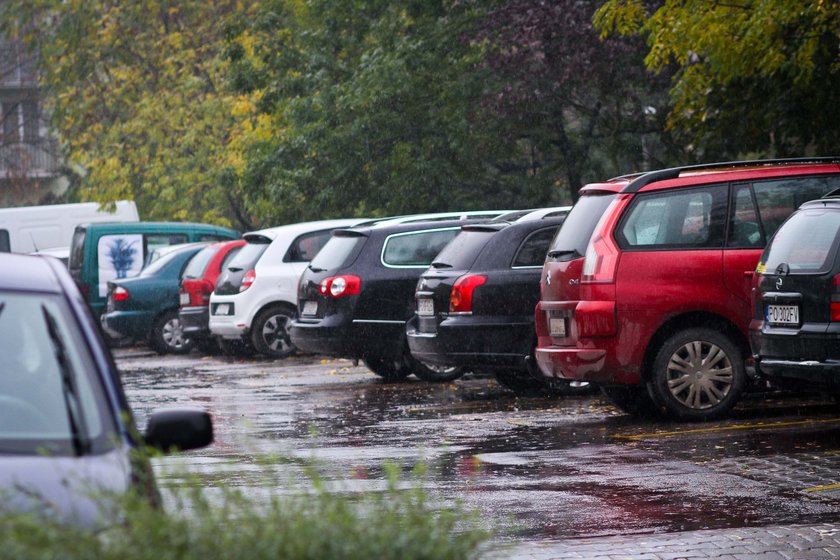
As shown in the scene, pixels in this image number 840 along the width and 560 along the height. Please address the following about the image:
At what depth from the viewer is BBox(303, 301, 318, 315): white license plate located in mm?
18016

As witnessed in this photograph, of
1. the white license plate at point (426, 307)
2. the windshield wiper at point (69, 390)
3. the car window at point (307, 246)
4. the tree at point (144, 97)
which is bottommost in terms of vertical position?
the white license plate at point (426, 307)

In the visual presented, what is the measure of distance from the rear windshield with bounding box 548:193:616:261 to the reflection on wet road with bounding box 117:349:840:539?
132 cm

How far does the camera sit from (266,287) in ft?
73.5

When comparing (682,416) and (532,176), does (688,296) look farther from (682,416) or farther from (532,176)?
(532,176)

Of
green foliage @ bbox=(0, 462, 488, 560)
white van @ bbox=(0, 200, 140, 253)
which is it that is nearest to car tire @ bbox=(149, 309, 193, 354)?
white van @ bbox=(0, 200, 140, 253)

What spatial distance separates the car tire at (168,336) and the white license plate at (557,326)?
14.2 metres

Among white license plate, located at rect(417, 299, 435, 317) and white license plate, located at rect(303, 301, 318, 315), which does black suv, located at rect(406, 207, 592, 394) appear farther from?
white license plate, located at rect(303, 301, 318, 315)

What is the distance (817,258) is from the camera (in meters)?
11.0

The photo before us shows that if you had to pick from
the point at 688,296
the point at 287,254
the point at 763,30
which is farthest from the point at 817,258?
the point at 287,254

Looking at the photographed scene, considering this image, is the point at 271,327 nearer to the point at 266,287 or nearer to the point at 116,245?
the point at 266,287

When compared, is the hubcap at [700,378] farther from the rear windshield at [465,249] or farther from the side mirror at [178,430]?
the side mirror at [178,430]

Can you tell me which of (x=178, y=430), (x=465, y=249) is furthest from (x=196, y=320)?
(x=178, y=430)

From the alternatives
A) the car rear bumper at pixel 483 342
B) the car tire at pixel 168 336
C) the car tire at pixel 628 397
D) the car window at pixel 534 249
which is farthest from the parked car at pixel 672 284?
the car tire at pixel 168 336

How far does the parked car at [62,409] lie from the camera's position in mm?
4410
